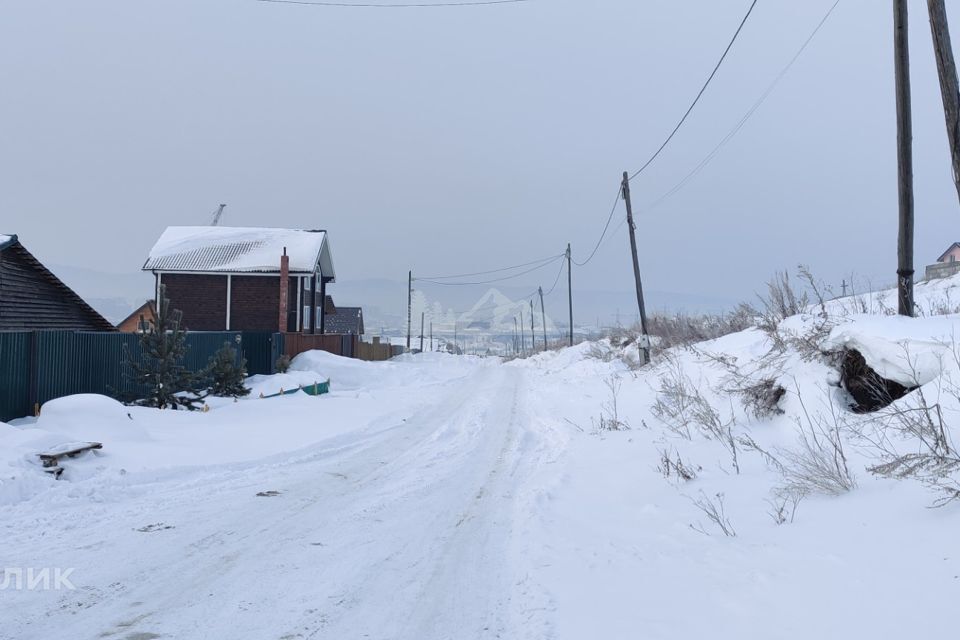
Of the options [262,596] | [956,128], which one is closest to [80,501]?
[262,596]

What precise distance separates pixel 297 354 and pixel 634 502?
23717mm

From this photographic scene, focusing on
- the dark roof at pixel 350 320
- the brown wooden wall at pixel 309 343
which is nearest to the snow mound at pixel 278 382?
the brown wooden wall at pixel 309 343

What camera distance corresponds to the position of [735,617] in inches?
148

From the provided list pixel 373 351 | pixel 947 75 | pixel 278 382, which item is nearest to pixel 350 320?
pixel 373 351

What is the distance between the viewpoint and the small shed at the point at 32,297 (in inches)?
619

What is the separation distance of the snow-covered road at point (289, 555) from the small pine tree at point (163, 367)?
21.6ft

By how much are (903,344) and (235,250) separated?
114 feet

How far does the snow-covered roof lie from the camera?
3419 cm

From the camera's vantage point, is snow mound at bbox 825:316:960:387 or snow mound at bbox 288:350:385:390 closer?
snow mound at bbox 825:316:960:387

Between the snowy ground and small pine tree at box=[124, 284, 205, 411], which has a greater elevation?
small pine tree at box=[124, 284, 205, 411]

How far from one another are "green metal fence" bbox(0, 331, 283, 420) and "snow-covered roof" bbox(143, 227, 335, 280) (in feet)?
56.2

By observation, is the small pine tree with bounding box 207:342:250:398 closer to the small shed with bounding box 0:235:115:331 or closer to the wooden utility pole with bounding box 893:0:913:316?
the small shed with bounding box 0:235:115:331

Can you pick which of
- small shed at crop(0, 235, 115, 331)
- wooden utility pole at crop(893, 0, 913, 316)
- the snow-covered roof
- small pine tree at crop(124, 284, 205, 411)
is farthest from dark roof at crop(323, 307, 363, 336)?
wooden utility pole at crop(893, 0, 913, 316)

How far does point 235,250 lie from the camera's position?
3594cm
